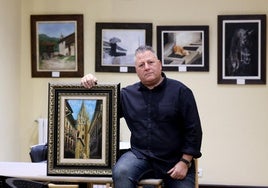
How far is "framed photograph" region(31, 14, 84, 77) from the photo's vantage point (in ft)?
14.7

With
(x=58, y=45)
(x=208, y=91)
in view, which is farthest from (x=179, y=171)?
(x=58, y=45)

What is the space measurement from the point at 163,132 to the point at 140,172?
0.25 meters

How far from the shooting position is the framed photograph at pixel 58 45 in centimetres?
447

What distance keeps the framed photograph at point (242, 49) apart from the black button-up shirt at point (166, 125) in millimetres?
2090

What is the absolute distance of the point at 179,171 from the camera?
2.26 metres

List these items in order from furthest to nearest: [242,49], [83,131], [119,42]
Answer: [119,42]
[242,49]
[83,131]

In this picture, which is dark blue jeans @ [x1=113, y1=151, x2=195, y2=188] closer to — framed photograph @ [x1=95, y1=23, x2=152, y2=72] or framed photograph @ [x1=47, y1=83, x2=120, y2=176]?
framed photograph @ [x1=47, y1=83, x2=120, y2=176]

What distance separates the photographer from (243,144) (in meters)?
4.37

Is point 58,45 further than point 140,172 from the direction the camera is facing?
Yes

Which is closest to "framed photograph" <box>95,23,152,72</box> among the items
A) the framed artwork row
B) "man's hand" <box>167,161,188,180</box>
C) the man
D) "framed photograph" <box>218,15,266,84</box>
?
the framed artwork row

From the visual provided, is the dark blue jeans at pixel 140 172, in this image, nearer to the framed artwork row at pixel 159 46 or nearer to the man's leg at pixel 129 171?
the man's leg at pixel 129 171

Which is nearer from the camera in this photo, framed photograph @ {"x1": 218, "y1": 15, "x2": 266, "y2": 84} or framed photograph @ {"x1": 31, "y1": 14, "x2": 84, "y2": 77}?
framed photograph @ {"x1": 218, "y1": 15, "x2": 266, "y2": 84}

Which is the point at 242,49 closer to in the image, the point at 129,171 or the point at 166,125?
the point at 166,125

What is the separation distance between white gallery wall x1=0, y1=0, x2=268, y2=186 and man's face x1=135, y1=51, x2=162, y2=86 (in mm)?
2057
